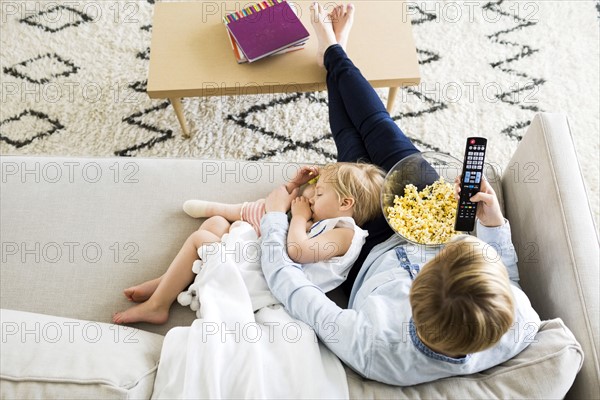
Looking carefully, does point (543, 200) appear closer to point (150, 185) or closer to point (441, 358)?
point (441, 358)

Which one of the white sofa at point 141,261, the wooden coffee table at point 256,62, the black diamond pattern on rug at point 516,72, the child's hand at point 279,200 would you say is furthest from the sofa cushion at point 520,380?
the black diamond pattern on rug at point 516,72

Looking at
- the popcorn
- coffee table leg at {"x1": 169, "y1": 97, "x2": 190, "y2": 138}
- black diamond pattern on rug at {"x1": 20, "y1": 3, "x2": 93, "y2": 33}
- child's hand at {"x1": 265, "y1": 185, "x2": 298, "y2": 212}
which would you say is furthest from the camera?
black diamond pattern on rug at {"x1": 20, "y1": 3, "x2": 93, "y2": 33}

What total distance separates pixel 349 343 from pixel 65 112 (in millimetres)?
1507

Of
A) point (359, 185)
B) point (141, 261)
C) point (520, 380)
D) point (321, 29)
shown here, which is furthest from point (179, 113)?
point (520, 380)

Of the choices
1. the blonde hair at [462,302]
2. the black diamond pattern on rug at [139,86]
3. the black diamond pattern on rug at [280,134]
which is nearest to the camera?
the blonde hair at [462,302]

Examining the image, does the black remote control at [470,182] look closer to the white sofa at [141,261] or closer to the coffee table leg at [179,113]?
the white sofa at [141,261]

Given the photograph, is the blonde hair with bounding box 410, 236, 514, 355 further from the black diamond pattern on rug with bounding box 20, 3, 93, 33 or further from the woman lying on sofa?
the black diamond pattern on rug with bounding box 20, 3, 93, 33

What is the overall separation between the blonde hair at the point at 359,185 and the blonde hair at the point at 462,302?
0.46 meters

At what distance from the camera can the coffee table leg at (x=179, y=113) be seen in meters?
1.67

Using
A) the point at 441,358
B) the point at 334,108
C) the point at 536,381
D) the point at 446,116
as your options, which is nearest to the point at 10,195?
the point at 334,108

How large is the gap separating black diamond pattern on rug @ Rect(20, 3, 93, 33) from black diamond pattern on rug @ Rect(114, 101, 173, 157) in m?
0.53

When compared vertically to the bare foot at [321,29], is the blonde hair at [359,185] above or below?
below

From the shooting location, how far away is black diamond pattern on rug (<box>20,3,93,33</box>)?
2.15 meters

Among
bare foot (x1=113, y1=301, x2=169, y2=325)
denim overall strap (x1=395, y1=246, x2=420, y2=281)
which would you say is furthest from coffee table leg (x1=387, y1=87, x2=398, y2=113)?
bare foot (x1=113, y1=301, x2=169, y2=325)
